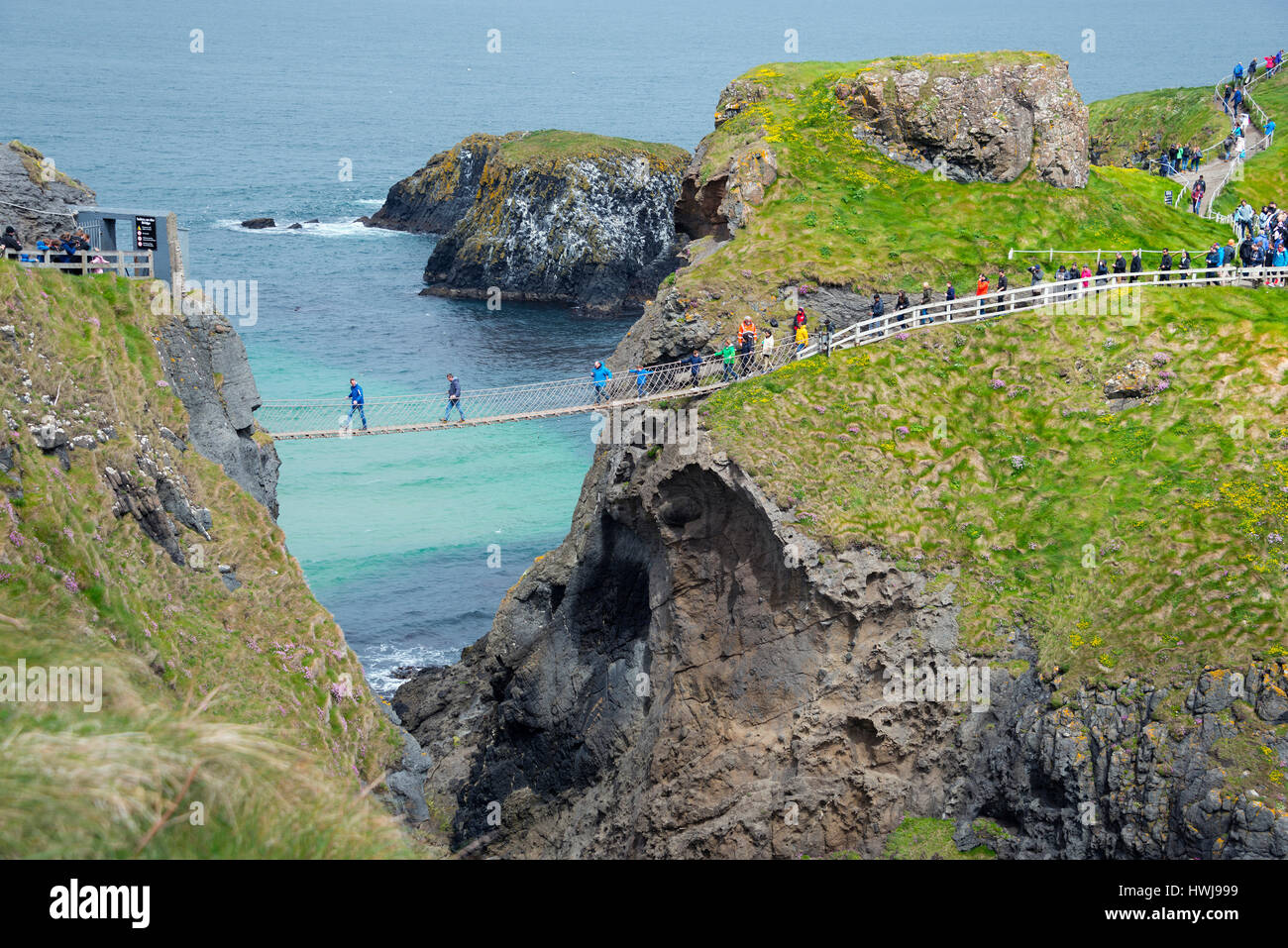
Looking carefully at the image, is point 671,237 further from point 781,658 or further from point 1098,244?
point 781,658

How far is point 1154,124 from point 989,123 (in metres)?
34.0

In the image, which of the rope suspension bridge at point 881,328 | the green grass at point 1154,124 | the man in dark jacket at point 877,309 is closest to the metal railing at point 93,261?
the rope suspension bridge at point 881,328

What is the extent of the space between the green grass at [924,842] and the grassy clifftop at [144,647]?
14670mm

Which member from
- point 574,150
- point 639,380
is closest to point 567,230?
point 574,150

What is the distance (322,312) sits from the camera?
99.9 meters

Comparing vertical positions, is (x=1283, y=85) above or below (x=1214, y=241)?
above

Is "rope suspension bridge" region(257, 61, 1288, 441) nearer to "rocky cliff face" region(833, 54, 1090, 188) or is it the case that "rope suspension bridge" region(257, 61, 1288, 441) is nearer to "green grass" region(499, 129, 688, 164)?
"rocky cliff face" region(833, 54, 1090, 188)

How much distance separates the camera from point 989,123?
54.1 meters

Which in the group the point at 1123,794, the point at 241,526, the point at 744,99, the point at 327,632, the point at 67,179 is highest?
the point at 744,99

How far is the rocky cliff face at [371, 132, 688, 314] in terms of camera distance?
104 m

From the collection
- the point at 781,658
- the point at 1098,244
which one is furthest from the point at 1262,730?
the point at 1098,244

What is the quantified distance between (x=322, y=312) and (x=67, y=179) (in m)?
56.9

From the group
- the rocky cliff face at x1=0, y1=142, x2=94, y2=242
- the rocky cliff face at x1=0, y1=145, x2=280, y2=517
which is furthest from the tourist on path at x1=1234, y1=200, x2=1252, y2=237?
the rocky cliff face at x1=0, y1=142, x2=94, y2=242

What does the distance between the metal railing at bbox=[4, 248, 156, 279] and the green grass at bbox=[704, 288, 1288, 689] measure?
60.3 ft
